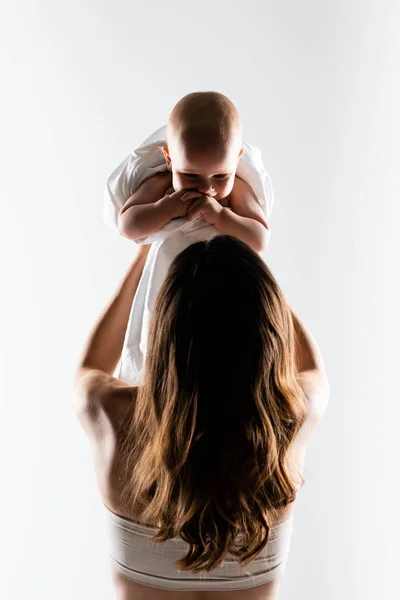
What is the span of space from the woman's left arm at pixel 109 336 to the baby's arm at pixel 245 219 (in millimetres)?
152

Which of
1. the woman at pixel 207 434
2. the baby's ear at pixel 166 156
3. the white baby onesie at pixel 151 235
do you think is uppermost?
the baby's ear at pixel 166 156

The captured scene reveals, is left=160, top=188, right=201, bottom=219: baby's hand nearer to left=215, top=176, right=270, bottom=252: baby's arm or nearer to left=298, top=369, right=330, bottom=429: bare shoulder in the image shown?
left=215, top=176, right=270, bottom=252: baby's arm

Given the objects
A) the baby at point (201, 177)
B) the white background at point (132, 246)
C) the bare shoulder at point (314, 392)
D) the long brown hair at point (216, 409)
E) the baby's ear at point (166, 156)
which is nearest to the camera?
the long brown hair at point (216, 409)

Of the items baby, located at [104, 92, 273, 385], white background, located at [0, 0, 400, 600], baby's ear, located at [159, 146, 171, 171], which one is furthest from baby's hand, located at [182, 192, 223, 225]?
white background, located at [0, 0, 400, 600]

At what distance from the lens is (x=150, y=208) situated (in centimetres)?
125

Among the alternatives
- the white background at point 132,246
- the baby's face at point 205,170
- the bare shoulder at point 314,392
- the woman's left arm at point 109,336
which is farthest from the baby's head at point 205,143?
the white background at point 132,246

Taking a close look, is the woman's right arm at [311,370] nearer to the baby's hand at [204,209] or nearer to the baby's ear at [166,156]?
the baby's hand at [204,209]

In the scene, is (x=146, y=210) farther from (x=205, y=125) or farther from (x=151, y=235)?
(x=205, y=125)

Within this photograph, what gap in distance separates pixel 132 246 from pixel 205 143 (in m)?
0.86

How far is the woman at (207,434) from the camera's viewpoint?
982 millimetres

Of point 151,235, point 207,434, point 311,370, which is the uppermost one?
point 151,235

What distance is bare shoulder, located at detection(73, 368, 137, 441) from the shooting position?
107cm

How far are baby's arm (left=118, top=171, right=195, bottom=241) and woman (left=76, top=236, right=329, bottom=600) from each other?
0.79 ft

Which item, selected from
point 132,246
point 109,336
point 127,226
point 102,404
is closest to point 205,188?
point 127,226
